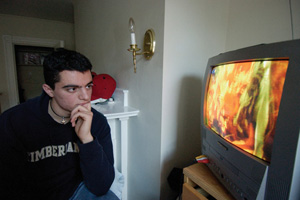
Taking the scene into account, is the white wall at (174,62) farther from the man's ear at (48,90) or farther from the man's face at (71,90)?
the man's ear at (48,90)

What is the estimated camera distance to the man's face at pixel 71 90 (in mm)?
711

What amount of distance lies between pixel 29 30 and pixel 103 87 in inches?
103

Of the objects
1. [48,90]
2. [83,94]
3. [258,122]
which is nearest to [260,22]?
[258,122]

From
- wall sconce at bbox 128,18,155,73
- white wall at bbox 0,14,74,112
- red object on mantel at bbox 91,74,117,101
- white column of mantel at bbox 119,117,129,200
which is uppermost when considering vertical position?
white wall at bbox 0,14,74,112

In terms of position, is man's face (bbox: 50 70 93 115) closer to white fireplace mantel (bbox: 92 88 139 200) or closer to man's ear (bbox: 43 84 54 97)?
man's ear (bbox: 43 84 54 97)

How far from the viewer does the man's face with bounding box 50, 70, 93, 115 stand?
0.71 metres

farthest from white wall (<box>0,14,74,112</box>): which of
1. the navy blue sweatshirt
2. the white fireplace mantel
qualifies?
the navy blue sweatshirt

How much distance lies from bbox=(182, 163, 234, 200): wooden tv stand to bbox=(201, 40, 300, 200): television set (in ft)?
0.10

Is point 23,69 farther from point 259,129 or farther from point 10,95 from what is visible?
point 259,129

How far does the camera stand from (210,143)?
75 centimetres

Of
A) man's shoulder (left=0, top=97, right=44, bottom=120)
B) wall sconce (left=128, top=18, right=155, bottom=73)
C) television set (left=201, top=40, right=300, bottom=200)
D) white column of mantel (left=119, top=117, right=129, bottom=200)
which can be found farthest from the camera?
white column of mantel (left=119, top=117, right=129, bottom=200)

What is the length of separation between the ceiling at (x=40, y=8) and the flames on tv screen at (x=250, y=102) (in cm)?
266

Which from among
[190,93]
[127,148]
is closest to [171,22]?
[190,93]

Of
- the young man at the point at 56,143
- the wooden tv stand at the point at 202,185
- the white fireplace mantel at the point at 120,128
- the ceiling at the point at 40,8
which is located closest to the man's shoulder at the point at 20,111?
the young man at the point at 56,143
